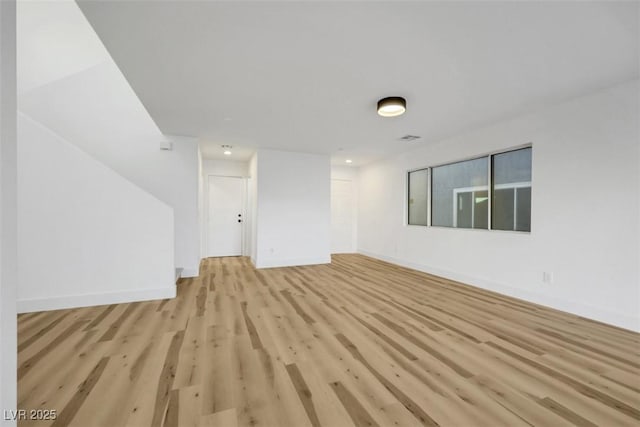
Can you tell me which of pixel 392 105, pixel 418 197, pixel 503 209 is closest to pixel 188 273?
pixel 392 105

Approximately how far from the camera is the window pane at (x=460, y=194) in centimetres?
423

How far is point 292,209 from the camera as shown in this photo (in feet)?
18.8

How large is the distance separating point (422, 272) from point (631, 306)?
2754 mm

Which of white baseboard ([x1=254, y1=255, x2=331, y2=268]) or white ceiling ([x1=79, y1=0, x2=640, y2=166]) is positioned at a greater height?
white ceiling ([x1=79, y1=0, x2=640, y2=166])

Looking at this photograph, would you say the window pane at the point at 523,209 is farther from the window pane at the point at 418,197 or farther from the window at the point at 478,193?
the window pane at the point at 418,197

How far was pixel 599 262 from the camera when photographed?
2854 mm

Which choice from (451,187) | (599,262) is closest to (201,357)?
(599,262)

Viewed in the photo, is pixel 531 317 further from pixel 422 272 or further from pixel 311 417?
pixel 311 417

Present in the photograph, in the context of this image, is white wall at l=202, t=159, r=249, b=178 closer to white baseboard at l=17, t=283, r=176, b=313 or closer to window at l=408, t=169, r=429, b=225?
white baseboard at l=17, t=283, r=176, b=313

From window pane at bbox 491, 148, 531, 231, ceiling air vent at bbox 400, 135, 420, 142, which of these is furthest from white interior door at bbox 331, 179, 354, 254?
window pane at bbox 491, 148, 531, 231

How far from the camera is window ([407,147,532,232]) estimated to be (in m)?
3.68

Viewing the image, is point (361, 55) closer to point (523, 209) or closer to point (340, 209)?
point (523, 209)

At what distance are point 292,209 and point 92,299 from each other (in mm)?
3595

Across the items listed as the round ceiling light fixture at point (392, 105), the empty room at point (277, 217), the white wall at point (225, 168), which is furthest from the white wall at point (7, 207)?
the white wall at point (225, 168)
